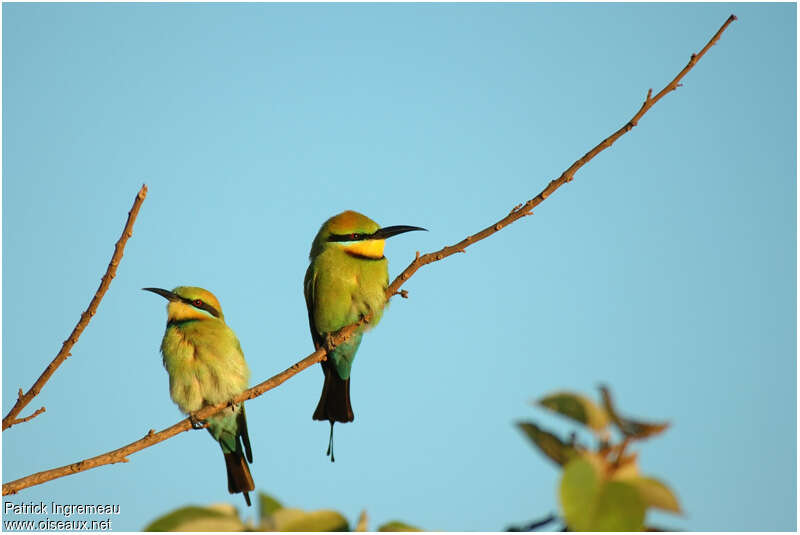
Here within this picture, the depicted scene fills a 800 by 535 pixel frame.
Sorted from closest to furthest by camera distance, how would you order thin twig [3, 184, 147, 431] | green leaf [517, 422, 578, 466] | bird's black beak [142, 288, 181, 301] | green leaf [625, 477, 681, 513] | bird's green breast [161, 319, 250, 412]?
green leaf [625, 477, 681, 513] → green leaf [517, 422, 578, 466] → thin twig [3, 184, 147, 431] → bird's green breast [161, 319, 250, 412] → bird's black beak [142, 288, 181, 301]

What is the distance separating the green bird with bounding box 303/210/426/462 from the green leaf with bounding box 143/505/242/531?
10.8 ft

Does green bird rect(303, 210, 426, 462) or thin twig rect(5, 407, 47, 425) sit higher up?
green bird rect(303, 210, 426, 462)

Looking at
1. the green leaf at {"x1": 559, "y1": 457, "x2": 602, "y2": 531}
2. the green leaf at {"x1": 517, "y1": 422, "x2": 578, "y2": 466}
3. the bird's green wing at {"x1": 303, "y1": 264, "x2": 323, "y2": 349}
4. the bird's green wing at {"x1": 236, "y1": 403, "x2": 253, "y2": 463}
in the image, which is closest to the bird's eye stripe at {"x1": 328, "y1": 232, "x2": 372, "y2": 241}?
the bird's green wing at {"x1": 303, "y1": 264, "x2": 323, "y2": 349}

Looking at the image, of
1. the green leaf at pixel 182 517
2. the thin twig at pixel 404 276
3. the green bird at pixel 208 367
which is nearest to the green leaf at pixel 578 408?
the green leaf at pixel 182 517

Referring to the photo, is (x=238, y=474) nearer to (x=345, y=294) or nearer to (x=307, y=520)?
(x=345, y=294)

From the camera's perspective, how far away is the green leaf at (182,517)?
2.59 feet

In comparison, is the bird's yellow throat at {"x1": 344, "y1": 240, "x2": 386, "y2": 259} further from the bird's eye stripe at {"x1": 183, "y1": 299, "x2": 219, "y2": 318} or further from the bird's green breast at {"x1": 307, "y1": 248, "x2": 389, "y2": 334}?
the bird's eye stripe at {"x1": 183, "y1": 299, "x2": 219, "y2": 318}

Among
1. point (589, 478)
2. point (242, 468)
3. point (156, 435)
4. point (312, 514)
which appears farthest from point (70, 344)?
point (242, 468)

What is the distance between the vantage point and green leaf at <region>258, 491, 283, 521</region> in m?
0.82

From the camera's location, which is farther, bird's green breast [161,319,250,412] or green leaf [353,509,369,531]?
bird's green breast [161,319,250,412]

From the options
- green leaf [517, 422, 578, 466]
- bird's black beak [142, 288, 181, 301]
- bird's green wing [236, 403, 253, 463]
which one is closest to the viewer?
green leaf [517, 422, 578, 466]

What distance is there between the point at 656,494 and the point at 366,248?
12.1ft

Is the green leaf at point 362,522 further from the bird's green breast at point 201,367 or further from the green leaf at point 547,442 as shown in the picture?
the bird's green breast at point 201,367

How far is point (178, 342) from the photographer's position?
415 centimetres
